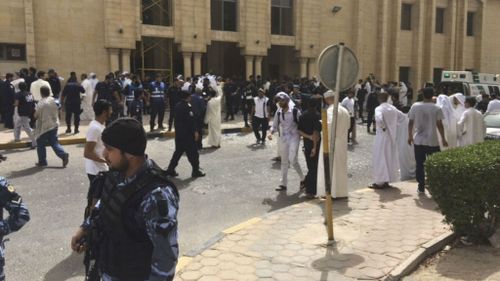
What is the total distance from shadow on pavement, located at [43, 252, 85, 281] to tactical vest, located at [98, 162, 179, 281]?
2609 millimetres

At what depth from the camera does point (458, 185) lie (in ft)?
18.0

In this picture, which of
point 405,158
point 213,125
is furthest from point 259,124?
point 405,158

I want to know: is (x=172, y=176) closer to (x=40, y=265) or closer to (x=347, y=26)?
(x=40, y=265)

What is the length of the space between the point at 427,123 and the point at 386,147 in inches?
33.8

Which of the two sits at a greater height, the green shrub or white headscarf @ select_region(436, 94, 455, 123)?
white headscarf @ select_region(436, 94, 455, 123)

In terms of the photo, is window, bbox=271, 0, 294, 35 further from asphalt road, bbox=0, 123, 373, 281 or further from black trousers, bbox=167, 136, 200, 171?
black trousers, bbox=167, 136, 200, 171

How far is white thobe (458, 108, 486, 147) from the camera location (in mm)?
9922

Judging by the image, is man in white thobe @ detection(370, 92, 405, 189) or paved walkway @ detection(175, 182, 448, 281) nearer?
paved walkway @ detection(175, 182, 448, 281)

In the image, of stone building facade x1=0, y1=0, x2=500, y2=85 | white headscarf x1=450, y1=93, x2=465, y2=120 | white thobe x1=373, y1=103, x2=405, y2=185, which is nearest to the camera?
white thobe x1=373, y1=103, x2=405, y2=185

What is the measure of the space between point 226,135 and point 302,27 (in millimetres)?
11845

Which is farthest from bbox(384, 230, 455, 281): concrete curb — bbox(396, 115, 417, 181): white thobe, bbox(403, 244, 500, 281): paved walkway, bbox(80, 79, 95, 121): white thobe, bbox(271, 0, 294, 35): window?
bbox(271, 0, 294, 35): window

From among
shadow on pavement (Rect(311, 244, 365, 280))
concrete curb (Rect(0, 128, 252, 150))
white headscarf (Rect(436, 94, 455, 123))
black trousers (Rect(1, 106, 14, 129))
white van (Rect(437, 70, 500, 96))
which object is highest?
white van (Rect(437, 70, 500, 96))

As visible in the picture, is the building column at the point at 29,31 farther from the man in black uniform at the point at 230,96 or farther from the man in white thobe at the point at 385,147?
the man in white thobe at the point at 385,147

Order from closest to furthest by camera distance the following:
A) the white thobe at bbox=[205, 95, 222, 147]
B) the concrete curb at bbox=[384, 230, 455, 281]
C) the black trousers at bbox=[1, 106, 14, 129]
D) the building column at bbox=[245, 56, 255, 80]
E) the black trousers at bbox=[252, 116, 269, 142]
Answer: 1. the concrete curb at bbox=[384, 230, 455, 281]
2. the white thobe at bbox=[205, 95, 222, 147]
3. the black trousers at bbox=[252, 116, 269, 142]
4. the black trousers at bbox=[1, 106, 14, 129]
5. the building column at bbox=[245, 56, 255, 80]
